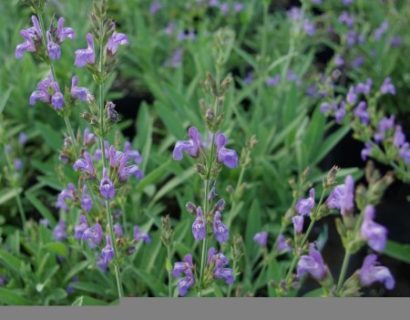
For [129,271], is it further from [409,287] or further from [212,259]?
[409,287]

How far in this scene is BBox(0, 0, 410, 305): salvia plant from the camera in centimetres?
143

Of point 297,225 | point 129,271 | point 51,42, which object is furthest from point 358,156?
point 51,42

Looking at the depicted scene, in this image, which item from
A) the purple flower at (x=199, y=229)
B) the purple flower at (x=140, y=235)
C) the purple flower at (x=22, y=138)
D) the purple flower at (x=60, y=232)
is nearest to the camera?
the purple flower at (x=199, y=229)

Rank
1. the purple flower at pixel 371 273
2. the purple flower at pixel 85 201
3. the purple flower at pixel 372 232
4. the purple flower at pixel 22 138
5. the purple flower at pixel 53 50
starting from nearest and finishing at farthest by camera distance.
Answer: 1. the purple flower at pixel 372 232
2. the purple flower at pixel 371 273
3. the purple flower at pixel 53 50
4. the purple flower at pixel 85 201
5. the purple flower at pixel 22 138

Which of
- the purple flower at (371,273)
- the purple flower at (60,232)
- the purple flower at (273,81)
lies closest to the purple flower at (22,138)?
the purple flower at (60,232)

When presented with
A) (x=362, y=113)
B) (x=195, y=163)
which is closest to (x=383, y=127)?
(x=362, y=113)

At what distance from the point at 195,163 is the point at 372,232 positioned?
1.87ft

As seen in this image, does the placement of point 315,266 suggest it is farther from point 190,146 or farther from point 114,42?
point 114,42

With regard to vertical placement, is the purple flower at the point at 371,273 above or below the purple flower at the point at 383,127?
above

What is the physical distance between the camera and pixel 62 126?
311cm

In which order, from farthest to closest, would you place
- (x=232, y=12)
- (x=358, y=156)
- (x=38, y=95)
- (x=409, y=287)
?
(x=232, y=12)
(x=358, y=156)
(x=409, y=287)
(x=38, y=95)

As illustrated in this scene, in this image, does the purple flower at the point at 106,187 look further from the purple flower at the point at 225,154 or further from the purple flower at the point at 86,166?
the purple flower at the point at 225,154

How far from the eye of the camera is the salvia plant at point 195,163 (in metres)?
1.43

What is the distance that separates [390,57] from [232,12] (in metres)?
1.06
